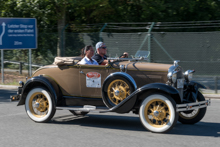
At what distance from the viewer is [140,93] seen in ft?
21.2

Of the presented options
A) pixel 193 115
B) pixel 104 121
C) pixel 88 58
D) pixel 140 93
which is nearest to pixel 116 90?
pixel 140 93

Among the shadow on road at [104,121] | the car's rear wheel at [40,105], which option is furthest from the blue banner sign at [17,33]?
the car's rear wheel at [40,105]

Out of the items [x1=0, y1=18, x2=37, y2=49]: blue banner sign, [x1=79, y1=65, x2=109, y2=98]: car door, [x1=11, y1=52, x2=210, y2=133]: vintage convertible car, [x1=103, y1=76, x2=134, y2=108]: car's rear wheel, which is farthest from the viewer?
[x1=0, y1=18, x2=37, y2=49]: blue banner sign

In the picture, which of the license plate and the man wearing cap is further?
the man wearing cap

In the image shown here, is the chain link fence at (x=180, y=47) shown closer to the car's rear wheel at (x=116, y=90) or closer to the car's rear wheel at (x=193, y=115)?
the car's rear wheel at (x=193, y=115)

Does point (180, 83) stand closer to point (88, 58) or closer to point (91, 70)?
point (91, 70)

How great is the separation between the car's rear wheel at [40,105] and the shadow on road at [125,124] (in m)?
0.29

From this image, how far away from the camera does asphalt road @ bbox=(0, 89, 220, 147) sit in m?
5.66

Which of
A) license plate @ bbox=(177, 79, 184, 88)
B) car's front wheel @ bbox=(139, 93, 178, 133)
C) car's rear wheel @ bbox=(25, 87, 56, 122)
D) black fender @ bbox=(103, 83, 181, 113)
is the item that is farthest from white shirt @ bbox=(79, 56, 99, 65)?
license plate @ bbox=(177, 79, 184, 88)

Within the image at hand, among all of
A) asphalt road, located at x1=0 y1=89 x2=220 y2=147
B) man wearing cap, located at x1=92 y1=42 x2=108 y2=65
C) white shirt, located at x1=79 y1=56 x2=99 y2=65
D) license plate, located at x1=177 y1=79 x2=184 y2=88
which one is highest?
man wearing cap, located at x1=92 y1=42 x2=108 y2=65

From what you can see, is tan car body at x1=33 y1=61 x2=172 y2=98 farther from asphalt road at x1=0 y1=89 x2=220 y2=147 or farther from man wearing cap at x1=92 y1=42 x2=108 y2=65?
asphalt road at x1=0 y1=89 x2=220 y2=147

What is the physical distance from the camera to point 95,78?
22.8 feet

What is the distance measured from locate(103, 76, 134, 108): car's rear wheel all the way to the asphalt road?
0.53 m

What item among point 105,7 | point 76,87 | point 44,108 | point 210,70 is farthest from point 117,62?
point 105,7
